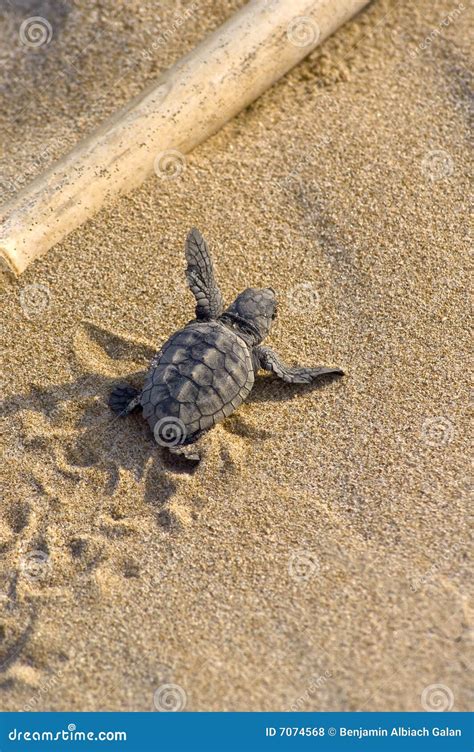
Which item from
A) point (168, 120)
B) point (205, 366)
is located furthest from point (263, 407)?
point (168, 120)

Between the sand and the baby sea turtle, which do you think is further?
the baby sea turtle

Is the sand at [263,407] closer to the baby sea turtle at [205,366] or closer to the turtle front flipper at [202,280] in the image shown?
the baby sea turtle at [205,366]

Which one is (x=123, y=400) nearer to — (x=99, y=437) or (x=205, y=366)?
(x=99, y=437)

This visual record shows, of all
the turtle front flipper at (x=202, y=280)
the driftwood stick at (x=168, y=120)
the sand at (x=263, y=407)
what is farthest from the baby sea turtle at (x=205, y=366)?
the driftwood stick at (x=168, y=120)

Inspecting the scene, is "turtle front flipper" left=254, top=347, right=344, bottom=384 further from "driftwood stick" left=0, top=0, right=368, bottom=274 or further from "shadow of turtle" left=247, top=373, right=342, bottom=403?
"driftwood stick" left=0, top=0, right=368, bottom=274

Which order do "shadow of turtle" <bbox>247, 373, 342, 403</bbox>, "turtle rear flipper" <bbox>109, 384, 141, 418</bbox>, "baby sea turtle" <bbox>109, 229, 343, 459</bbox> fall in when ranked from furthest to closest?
"shadow of turtle" <bbox>247, 373, 342, 403</bbox>, "turtle rear flipper" <bbox>109, 384, 141, 418</bbox>, "baby sea turtle" <bbox>109, 229, 343, 459</bbox>

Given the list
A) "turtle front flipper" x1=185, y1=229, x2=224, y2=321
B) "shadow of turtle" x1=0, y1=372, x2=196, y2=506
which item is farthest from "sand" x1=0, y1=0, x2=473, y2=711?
"turtle front flipper" x1=185, y1=229, x2=224, y2=321

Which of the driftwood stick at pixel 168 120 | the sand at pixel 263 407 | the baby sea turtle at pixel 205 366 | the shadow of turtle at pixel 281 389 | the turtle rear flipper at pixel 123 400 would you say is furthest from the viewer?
the driftwood stick at pixel 168 120
